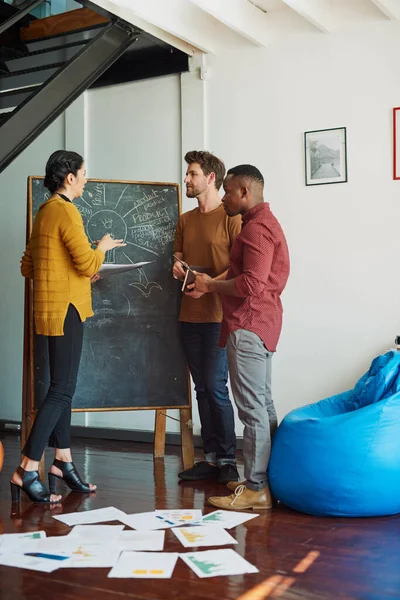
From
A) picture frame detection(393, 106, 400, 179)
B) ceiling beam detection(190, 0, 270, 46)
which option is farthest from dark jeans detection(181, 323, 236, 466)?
ceiling beam detection(190, 0, 270, 46)

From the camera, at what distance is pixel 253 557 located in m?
2.66

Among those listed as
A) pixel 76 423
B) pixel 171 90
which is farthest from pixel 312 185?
pixel 76 423

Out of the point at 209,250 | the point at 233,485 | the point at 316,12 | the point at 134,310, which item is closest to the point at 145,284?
the point at 134,310

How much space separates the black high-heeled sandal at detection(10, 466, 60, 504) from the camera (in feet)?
11.5

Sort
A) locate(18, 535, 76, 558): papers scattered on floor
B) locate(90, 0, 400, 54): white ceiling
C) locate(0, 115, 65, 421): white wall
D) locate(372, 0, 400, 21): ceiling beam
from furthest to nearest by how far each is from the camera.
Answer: locate(0, 115, 65, 421): white wall → locate(90, 0, 400, 54): white ceiling → locate(372, 0, 400, 21): ceiling beam → locate(18, 535, 76, 558): papers scattered on floor

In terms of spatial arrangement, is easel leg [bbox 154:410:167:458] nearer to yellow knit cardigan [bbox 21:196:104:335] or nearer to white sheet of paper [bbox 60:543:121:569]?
yellow knit cardigan [bbox 21:196:104:335]

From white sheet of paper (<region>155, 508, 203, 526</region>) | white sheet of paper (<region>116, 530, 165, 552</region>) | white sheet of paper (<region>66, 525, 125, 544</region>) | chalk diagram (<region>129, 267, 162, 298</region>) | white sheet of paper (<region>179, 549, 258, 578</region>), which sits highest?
chalk diagram (<region>129, 267, 162, 298</region>)

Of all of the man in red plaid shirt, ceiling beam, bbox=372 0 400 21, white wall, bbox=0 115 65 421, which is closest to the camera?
the man in red plaid shirt

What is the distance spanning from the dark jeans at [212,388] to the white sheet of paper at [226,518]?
2.27ft

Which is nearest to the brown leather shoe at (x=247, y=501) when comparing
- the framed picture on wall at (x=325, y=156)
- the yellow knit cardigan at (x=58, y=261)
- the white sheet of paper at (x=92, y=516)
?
the white sheet of paper at (x=92, y=516)

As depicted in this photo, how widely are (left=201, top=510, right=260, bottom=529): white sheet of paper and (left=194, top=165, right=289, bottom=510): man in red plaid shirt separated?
0.28ft

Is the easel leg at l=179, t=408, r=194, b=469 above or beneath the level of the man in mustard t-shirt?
beneath

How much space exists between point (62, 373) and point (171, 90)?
245cm

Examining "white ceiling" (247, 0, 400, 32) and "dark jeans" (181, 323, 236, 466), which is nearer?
"dark jeans" (181, 323, 236, 466)
